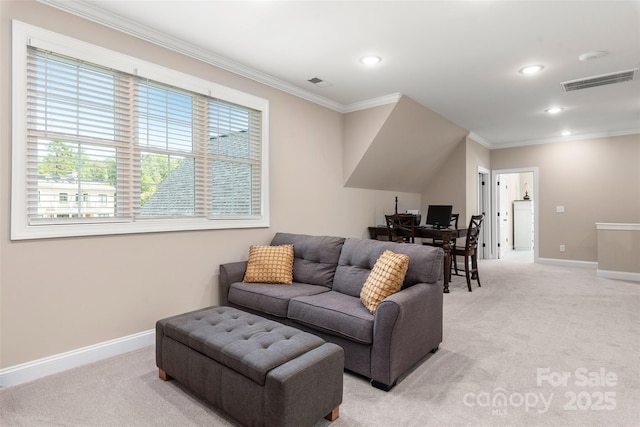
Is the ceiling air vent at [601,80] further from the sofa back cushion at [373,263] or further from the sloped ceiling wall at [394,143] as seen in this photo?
the sofa back cushion at [373,263]

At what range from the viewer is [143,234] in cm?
279

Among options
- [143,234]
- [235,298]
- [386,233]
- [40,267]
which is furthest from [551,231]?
[40,267]

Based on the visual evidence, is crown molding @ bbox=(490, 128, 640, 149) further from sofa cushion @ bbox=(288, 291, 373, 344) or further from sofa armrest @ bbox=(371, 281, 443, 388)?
sofa cushion @ bbox=(288, 291, 373, 344)

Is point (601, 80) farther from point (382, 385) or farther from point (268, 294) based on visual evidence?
point (268, 294)

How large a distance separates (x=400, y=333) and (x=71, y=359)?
2.29 m

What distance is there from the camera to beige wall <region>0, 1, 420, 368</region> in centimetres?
218

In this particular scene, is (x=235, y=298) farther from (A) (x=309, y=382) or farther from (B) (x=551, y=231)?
(B) (x=551, y=231)

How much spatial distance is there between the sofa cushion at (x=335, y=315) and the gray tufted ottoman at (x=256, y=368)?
36cm


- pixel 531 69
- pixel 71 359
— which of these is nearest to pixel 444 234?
pixel 531 69

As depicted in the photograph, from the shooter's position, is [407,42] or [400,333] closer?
[400,333]

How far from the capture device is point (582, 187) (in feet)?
21.3

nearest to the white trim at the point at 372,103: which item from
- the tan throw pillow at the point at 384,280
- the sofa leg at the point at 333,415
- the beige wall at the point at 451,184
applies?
the tan throw pillow at the point at 384,280

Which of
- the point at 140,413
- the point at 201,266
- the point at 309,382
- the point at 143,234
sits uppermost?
the point at 143,234

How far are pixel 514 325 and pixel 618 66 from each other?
9.14 feet
